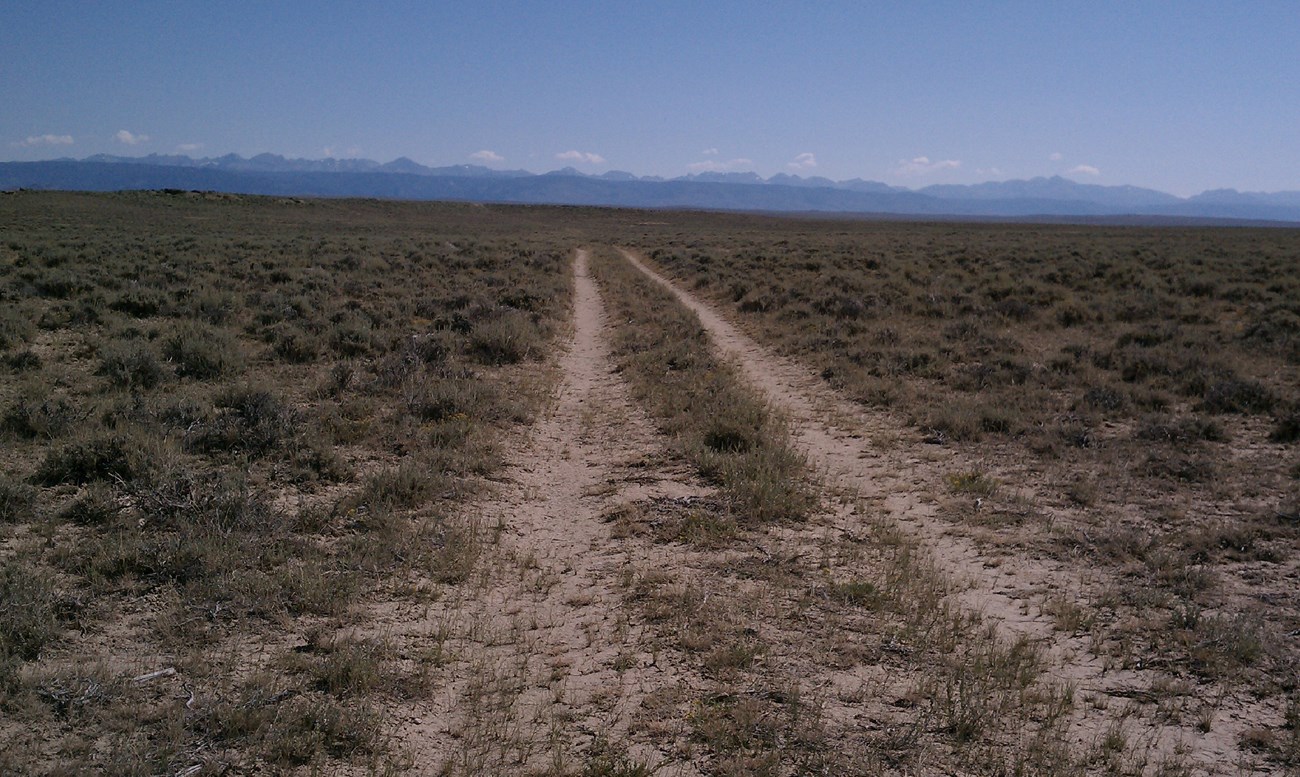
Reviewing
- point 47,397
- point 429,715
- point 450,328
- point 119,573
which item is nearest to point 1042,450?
point 429,715

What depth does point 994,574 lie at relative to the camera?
6219 mm

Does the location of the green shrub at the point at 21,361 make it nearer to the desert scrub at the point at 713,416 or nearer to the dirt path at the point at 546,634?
the dirt path at the point at 546,634

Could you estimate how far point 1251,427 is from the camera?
10.2m

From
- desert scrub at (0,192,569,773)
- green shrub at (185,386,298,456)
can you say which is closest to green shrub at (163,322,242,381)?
desert scrub at (0,192,569,773)

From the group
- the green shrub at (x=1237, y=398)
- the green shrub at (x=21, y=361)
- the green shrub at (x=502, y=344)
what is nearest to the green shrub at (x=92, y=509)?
the green shrub at (x=21, y=361)

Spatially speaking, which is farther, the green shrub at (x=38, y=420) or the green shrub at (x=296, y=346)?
the green shrub at (x=296, y=346)

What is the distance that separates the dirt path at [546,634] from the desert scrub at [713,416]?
0.58 m

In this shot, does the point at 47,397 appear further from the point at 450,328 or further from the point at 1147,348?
the point at 1147,348

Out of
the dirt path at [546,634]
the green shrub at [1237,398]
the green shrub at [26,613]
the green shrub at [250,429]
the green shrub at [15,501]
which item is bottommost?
the dirt path at [546,634]

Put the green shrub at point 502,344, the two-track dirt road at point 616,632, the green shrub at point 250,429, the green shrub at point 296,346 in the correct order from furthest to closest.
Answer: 1. the green shrub at point 502,344
2. the green shrub at point 296,346
3. the green shrub at point 250,429
4. the two-track dirt road at point 616,632

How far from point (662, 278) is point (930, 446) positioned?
22.7 m

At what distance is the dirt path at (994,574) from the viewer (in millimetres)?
4172

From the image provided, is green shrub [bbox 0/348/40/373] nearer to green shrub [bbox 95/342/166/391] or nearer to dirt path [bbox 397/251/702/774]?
green shrub [bbox 95/342/166/391]

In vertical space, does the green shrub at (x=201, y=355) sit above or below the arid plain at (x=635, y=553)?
above
